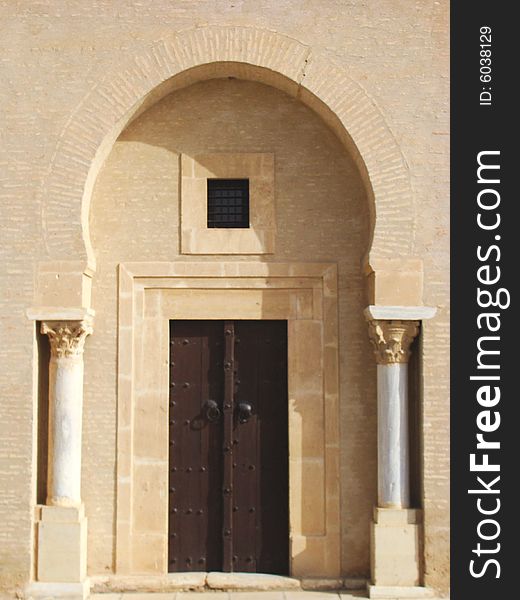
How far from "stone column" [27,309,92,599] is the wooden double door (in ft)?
2.94

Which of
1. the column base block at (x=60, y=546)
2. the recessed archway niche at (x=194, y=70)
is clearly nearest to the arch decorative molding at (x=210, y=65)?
the recessed archway niche at (x=194, y=70)

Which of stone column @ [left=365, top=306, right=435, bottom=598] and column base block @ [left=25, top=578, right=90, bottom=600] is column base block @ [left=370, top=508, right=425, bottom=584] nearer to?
stone column @ [left=365, top=306, right=435, bottom=598]

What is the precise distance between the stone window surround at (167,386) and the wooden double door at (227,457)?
0.13m

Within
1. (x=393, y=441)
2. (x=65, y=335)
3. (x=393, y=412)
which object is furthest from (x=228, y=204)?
(x=393, y=441)

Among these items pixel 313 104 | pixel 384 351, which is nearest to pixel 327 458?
pixel 384 351

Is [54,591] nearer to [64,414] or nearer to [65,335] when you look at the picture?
[64,414]

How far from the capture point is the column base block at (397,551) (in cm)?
768

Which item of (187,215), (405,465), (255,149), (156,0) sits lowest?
(405,465)

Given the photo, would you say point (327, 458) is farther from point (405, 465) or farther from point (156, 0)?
point (156, 0)

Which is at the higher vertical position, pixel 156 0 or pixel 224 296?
pixel 156 0

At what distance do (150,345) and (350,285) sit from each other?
197cm

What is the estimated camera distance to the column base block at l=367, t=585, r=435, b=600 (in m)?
7.61

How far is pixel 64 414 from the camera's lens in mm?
7805

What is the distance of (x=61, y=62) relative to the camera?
7.92m
